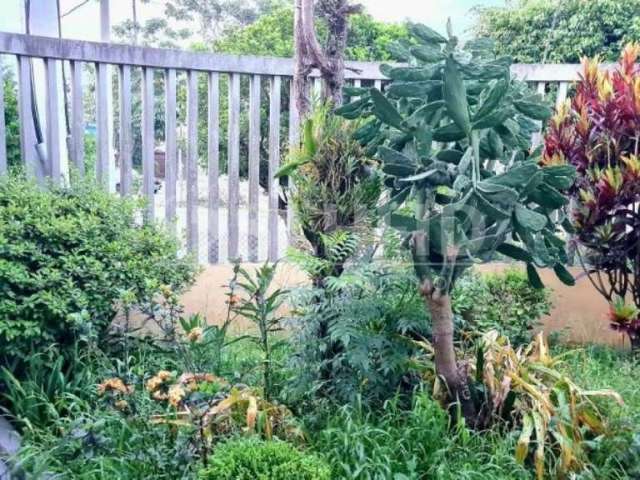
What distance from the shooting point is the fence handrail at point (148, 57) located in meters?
3.20

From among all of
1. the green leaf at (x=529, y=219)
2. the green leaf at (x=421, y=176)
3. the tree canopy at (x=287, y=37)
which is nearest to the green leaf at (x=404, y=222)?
the green leaf at (x=421, y=176)

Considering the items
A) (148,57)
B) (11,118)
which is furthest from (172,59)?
(11,118)

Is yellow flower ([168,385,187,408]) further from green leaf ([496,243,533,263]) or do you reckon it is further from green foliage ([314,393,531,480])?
green leaf ([496,243,533,263])

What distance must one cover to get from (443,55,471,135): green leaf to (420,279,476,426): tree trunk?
0.58 meters

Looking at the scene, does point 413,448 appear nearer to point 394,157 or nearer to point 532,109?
point 394,157

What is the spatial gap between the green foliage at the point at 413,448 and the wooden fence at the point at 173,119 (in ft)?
4.17

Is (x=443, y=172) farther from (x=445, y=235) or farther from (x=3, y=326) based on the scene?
(x=3, y=326)

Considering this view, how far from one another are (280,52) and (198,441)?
220 inches

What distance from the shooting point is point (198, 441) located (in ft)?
6.59

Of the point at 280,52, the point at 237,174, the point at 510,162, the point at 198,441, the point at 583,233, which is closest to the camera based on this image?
the point at 198,441

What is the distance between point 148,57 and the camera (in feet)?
11.4

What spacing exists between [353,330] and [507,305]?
1.59m

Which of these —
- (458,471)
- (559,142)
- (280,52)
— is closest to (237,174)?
(559,142)

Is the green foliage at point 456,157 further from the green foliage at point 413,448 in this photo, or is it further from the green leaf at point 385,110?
the green foliage at point 413,448
